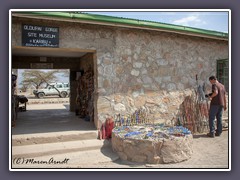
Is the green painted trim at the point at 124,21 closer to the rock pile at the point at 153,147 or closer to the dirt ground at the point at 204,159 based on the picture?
the rock pile at the point at 153,147

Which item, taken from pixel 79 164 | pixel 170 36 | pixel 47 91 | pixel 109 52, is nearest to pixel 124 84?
pixel 109 52

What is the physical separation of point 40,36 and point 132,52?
2.16m

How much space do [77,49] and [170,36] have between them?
2532 mm

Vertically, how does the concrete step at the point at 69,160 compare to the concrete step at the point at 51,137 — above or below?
below

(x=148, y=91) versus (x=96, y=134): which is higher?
(x=148, y=91)

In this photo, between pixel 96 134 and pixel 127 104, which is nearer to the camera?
pixel 96 134

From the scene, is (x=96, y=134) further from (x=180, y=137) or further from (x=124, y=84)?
(x=180, y=137)

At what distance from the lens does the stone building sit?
484cm

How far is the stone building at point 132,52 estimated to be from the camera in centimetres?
484

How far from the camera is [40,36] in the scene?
190 inches

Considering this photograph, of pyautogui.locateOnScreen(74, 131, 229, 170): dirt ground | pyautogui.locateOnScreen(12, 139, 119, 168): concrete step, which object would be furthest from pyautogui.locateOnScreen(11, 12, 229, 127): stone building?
pyautogui.locateOnScreen(74, 131, 229, 170): dirt ground

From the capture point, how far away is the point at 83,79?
764 centimetres

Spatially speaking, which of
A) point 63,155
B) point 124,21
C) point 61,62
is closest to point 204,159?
point 63,155

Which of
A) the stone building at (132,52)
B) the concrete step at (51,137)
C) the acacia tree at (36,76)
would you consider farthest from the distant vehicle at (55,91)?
the concrete step at (51,137)
